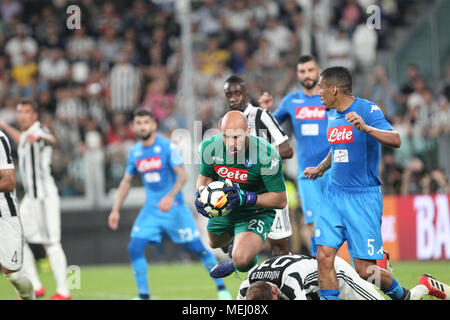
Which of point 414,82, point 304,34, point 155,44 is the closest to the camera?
point 414,82

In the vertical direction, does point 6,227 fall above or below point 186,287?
above

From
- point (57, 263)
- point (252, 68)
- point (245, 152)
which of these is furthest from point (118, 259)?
point (245, 152)

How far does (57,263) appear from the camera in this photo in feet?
36.4

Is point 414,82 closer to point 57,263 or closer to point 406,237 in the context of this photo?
point 406,237

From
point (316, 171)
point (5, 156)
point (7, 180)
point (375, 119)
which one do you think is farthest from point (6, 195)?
point (375, 119)

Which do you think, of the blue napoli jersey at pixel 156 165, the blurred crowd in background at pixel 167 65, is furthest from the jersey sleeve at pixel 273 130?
the blurred crowd in background at pixel 167 65

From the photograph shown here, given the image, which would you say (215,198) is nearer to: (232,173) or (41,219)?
(232,173)

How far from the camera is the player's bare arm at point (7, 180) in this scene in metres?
8.37

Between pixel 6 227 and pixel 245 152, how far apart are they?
2.76m

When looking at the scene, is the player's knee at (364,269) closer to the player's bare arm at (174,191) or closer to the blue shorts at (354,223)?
the blue shorts at (354,223)

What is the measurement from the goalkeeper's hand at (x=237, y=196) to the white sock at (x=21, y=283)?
8.95 ft

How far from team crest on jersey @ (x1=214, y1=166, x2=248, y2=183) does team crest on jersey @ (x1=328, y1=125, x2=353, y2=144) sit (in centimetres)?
92

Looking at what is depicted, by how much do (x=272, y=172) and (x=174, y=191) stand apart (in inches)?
122

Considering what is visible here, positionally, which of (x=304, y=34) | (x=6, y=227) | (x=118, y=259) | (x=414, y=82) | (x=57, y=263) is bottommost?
(x=118, y=259)
